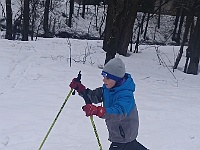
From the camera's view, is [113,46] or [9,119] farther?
[113,46]

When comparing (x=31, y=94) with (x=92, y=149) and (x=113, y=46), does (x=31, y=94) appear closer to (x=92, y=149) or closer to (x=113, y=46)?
(x=92, y=149)

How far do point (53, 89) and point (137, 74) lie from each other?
4656mm

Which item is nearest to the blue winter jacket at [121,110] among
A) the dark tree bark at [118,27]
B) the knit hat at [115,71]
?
the knit hat at [115,71]

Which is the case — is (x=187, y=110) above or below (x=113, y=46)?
below

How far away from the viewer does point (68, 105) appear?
739 centimetres

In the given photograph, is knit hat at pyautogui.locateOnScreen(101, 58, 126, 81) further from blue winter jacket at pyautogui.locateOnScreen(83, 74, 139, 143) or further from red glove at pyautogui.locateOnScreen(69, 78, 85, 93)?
red glove at pyautogui.locateOnScreen(69, 78, 85, 93)

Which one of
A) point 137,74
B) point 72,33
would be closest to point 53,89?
point 137,74

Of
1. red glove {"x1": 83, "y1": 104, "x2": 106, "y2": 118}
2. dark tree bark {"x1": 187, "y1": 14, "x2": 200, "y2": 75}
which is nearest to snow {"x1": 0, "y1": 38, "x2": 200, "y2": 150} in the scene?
dark tree bark {"x1": 187, "y1": 14, "x2": 200, "y2": 75}

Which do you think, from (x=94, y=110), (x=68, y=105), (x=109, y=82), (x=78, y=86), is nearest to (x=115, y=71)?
(x=109, y=82)

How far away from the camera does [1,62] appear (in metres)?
11.0

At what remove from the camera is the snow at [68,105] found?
5.62 metres

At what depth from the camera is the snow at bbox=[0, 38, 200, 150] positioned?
562 centimetres

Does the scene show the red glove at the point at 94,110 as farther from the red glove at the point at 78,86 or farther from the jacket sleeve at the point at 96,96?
the red glove at the point at 78,86

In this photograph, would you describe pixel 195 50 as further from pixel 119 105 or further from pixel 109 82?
pixel 119 105
